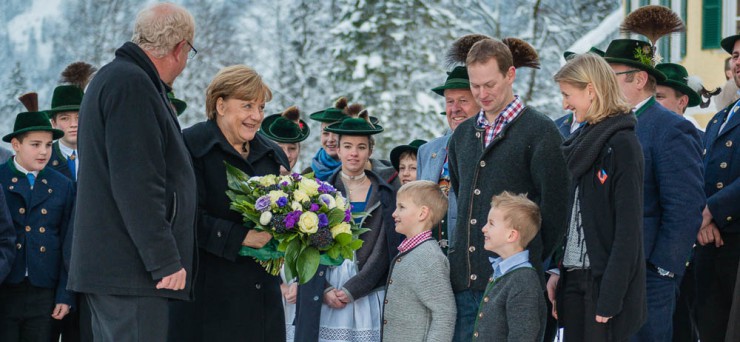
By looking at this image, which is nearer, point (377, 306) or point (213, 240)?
point (213, 240)

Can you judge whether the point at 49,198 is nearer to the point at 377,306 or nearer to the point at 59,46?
the point at 377,306

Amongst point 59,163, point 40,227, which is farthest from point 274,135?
point 40,227

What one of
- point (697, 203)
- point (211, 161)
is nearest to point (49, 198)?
point (211, 161)

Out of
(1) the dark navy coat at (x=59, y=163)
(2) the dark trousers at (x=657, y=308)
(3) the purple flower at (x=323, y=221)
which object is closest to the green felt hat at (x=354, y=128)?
(1) the dark navy coat at (x=59, y=163)

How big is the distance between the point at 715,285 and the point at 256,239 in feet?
9.96

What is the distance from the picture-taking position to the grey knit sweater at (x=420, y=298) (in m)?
6.05

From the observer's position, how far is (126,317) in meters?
5.03

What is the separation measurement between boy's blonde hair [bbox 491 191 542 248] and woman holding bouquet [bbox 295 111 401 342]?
205 centimetres

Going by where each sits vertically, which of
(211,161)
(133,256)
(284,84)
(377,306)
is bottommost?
(377,306)

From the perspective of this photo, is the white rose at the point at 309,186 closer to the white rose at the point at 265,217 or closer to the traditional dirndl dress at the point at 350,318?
the white rose at the point at 265,217

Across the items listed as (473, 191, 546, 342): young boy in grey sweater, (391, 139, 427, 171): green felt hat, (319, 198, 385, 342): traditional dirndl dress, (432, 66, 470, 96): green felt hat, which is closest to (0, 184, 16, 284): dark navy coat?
(319, 198, 385, 342): traditional dirndl dress

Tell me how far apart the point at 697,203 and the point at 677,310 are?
1934mm

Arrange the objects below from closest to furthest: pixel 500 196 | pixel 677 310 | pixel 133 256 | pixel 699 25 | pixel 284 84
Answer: pixel 133 256
pixel 500 196
pixel 677 310
pixel 699 25
pixel 284 84

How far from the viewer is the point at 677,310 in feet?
25.3
